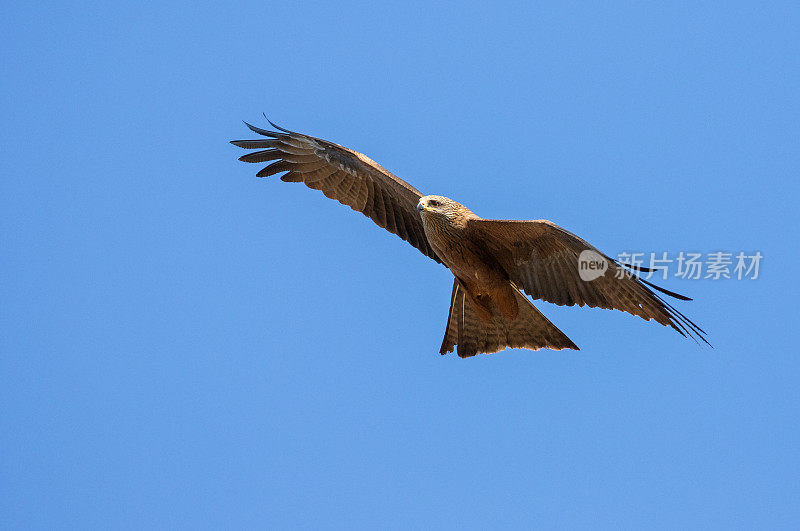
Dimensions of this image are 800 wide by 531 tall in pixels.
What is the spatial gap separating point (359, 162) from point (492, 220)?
6.41 ft

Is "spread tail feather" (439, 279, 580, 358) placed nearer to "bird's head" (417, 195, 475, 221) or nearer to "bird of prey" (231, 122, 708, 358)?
"bird of prey" (231, 122, 708, 358)

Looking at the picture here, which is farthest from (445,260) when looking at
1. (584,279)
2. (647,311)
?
(647,311)

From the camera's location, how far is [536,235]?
8.18 m

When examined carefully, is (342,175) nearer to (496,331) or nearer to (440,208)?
(440,208)

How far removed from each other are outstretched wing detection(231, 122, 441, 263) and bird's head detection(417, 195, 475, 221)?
0.88 meters

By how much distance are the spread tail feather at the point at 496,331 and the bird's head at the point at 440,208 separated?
31.4 inches

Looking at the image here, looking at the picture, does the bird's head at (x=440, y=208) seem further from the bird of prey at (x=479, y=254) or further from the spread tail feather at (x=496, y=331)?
the spread tail feather at (x=496, y=331)

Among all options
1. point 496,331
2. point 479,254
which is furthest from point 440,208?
point 496,331

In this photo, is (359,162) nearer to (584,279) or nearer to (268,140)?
(268,140)

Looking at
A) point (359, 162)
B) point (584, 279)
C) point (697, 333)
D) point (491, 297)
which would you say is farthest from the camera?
point (359, 162)

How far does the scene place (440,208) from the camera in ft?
27.9

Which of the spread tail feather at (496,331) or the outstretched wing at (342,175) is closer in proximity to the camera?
the spread tail feather at (496,331)

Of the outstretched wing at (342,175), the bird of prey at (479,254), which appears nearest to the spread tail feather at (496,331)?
the bird of prey at (479,254)

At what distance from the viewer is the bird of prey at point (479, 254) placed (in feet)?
26.4
